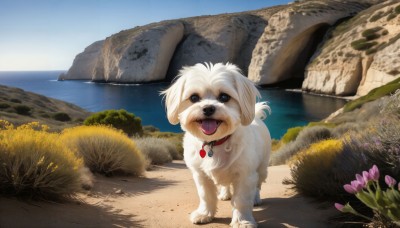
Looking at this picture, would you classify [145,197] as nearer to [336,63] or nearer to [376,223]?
[376,223]

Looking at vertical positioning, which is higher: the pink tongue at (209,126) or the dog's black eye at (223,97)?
the dog's black eye at (223,97)

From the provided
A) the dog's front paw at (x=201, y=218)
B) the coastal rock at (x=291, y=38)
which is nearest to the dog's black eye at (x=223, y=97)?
the dog's front paw at (x=201, y=218)

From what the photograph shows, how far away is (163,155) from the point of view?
11875mm

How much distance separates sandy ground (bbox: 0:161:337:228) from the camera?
410 cm

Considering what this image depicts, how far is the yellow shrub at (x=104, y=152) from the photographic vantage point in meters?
7.45

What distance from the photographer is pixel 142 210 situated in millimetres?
5078

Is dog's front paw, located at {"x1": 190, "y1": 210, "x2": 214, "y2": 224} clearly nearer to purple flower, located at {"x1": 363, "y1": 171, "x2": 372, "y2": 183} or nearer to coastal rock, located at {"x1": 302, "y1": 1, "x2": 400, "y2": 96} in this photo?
purple flower, located at {"x1": 363, "y1": 171, "x2": 372, "y2": 183}

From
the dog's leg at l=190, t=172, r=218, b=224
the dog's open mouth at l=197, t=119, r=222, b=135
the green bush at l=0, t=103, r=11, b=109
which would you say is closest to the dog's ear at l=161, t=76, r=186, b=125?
the dog's open mouth at l=197, t=119, r=222, b=135

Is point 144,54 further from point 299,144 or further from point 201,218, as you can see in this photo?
point 201,218

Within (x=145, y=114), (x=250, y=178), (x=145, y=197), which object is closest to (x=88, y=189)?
(x=145, y=197)

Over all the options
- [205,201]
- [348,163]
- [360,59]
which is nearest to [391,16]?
[360,59]

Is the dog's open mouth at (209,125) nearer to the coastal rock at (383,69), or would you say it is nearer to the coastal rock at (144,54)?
the coastal rock at (383,69)

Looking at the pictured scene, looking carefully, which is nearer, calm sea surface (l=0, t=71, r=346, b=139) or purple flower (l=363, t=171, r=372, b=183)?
purple flower (l=363, t=171, r=372, b=183)

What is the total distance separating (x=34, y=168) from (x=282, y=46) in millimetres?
55275
